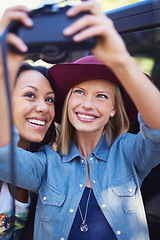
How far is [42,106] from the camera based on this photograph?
68.5 inches

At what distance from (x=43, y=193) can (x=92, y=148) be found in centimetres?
42

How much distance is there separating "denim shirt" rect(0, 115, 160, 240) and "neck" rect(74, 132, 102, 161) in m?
0.08

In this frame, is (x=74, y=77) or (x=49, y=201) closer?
(x=49, y=201)

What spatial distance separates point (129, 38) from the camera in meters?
1.92

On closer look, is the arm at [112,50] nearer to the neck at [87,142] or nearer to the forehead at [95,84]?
the forehead at [95,84]

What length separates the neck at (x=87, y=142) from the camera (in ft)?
5.78

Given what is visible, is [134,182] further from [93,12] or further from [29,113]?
[93,12]

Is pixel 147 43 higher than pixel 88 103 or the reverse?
higher

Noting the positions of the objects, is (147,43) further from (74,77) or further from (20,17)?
(20,17)

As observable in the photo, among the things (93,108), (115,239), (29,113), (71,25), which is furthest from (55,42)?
(115,239)

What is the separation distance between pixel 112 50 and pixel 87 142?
0.98 m

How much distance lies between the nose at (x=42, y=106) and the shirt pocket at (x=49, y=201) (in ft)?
1.47

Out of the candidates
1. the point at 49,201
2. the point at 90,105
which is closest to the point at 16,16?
the point at 90,105

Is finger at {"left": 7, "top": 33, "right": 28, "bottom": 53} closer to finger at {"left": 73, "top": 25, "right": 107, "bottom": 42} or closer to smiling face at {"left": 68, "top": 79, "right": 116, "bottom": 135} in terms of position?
finger at {"left": 73, "top": 25, "right": 107, "bottom": 42}
